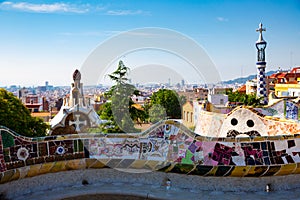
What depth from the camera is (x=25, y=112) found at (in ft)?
37.6

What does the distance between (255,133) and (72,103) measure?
30.5ft

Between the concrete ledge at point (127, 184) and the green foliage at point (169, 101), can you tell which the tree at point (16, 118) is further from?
the green foliage at point (169, 101)

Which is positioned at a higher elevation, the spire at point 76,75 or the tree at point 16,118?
the spire at point 76,75

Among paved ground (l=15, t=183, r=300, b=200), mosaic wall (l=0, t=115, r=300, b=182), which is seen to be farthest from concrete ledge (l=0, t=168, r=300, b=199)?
mosaic wall (l=0, t=115, r=300, b=182)

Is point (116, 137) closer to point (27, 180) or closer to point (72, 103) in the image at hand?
point (27, 180)

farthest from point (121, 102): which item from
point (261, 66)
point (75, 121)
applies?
point (261, 66)

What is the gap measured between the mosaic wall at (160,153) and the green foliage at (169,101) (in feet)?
63.1

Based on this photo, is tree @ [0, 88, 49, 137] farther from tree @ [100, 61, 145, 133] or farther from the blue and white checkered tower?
the blue and white checkered tower

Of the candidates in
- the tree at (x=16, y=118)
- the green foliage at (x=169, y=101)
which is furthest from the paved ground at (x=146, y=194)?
the green foliage at (x=169, y=101)

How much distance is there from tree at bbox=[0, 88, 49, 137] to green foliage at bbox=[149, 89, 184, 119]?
1503 centimetres

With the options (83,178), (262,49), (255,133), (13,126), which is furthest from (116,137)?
(262,49)

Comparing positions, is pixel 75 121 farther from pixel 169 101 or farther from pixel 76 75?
pixel 169 101

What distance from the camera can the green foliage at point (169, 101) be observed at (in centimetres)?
2673

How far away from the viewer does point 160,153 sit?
688 cm
